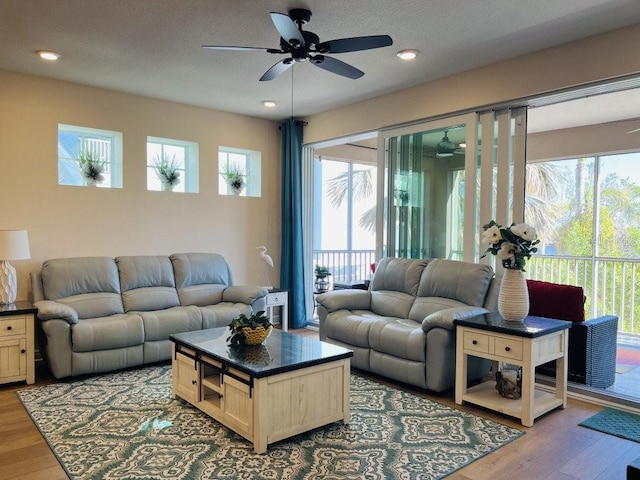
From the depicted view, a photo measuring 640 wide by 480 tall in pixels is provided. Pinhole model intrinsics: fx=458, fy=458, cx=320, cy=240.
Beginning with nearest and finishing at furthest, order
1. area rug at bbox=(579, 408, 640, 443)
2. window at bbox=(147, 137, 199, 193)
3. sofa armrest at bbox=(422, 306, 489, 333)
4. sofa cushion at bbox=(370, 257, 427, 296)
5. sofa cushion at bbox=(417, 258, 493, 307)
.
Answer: area rug at bbox=(579, 408, 640, 443), sofa armrest at bbox=(422, 306, 489, 333), sofa cushion at bbox=(417, 258, 493, 307), sofa cushion at bbox=(370, 257, 427, 296), window at bbox=(147, 137, 199, 193)

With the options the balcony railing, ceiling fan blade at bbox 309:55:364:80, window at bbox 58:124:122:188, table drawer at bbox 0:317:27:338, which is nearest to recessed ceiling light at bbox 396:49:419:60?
ceiling fan blade at bbox 309:55:364:80

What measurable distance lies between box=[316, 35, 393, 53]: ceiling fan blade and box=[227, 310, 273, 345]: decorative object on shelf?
1859mm

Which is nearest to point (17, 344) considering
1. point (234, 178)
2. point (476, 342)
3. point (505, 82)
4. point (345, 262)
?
point (234, 178)

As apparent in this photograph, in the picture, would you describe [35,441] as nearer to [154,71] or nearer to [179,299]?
[179,299]

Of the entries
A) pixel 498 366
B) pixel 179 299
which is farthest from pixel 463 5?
pixel 179 299

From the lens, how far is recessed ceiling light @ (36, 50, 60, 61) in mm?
3779

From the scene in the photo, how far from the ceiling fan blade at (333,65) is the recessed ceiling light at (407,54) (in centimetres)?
66

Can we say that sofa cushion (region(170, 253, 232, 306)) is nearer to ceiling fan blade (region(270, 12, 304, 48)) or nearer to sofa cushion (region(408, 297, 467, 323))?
sofa cushion (region(408, 297, 467, 323))

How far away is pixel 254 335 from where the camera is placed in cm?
316

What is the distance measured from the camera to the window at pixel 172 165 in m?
5.35

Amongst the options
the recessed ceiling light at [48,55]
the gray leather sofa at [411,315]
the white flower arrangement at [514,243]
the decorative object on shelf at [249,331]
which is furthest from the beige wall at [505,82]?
the recessed ceiling light at [48,55]

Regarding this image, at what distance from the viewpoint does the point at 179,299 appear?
4.82m

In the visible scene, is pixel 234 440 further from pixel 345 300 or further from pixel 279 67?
pixel 279 67

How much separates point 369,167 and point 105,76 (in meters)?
4.60
